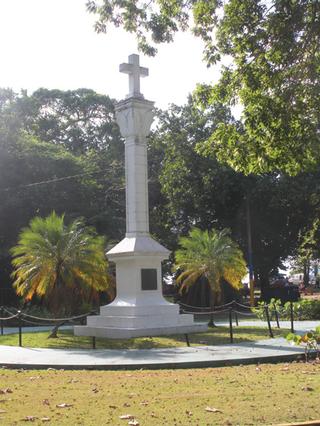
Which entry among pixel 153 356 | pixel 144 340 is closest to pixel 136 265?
pixel 144 340

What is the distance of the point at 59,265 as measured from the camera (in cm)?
1942

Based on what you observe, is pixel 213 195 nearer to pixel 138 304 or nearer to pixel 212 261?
pixel 212 261

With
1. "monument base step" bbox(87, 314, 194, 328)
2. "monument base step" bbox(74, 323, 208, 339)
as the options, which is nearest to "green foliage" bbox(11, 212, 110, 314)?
"monument base step" bbox(87, 314, 194, 328)

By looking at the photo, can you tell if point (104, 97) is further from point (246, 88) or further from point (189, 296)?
point (246, 88)

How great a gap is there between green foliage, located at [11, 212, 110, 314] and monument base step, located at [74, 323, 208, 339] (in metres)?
1.30

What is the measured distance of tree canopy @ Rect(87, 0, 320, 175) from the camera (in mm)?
11758

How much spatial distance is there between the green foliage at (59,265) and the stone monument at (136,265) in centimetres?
73

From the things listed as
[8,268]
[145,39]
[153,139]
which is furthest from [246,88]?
[153,139]

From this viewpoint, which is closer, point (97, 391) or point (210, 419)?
point (210, 419)

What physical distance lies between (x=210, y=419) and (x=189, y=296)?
30.7 meters

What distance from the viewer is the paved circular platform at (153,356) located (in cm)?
1216

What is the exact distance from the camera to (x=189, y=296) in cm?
3762

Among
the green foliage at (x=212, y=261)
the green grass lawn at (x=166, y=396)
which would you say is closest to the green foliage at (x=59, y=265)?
the green foliage at (x=212, y=261)

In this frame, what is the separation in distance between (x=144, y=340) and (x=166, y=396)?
818cm
